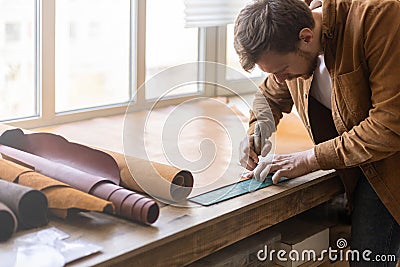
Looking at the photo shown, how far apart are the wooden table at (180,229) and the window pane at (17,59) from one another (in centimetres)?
102

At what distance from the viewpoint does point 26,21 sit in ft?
7.59

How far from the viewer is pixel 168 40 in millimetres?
2812

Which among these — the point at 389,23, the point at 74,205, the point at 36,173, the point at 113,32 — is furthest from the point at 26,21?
the point at 389,23

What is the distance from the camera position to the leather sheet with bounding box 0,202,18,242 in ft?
4.28

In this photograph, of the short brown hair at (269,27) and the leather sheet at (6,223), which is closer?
the leather sheet at (6,223)

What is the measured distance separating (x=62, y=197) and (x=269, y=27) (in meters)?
0.63

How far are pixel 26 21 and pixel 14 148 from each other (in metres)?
0.71

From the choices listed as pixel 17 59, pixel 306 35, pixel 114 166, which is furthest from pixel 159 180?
pixel 17 59

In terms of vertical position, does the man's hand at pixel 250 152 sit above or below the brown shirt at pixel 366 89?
below

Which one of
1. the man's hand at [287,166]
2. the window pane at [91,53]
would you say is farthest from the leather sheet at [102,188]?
the window pane at [91,53]

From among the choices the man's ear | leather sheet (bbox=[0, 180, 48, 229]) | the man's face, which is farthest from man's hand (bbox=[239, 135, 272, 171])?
leather sheet (bbox=[0, 180, 48, 229])

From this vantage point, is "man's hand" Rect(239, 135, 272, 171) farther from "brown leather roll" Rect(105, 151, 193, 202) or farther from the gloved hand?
"brown leather roll" Rect(105, 151, 193, 202)

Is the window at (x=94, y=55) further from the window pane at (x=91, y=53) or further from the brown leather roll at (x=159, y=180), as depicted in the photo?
the brown leather roll at (x=159, y=180)

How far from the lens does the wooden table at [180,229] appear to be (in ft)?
4.28
